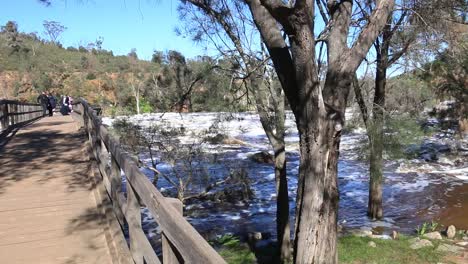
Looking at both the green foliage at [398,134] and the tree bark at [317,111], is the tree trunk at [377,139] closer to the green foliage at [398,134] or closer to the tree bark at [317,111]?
the green foliage at [398,134]

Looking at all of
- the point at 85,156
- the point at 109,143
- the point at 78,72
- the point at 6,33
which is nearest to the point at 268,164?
the point at 85,156

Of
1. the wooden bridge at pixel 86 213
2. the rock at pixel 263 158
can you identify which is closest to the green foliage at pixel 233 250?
the wooden bridge at pixel 86 213

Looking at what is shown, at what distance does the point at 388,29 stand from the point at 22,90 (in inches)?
2349

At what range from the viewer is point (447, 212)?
50.1ft

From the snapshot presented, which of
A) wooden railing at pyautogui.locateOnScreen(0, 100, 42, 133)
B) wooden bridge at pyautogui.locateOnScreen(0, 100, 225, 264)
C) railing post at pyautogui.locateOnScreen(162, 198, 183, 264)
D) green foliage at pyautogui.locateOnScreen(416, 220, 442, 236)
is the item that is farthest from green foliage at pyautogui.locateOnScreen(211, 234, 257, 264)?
railing post at pyautogui.locateOnScreen(162, 198, 183, 264)

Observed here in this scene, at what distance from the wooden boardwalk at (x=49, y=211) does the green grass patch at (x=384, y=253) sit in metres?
5.63

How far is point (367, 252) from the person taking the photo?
10.1 meters

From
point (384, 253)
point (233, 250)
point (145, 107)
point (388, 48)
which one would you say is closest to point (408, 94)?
point (388, 48)

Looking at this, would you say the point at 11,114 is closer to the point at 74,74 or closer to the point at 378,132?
the point at 378,132

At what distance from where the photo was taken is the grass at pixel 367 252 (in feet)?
32.1

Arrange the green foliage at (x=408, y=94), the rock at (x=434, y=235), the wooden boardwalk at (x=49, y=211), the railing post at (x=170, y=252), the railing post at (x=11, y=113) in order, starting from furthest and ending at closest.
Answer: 1. the railing post at (x=11, y=113)
2. the green foliage at (x=408, y=94)
3. the rock at (x=434, y=235)
4. the wooden boardwalk at (x=49, y=211)
5. the railing post at (x=170, y=252)

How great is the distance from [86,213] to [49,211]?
20.7 inches

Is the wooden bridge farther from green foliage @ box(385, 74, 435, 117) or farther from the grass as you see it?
green foliage @ box(385, 74, 435, 117)

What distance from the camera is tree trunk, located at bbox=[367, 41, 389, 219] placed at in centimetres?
1248
